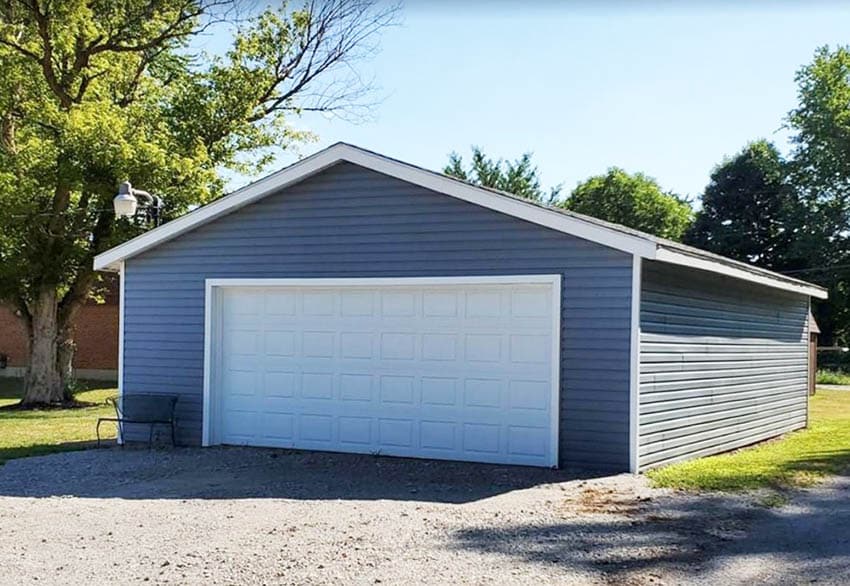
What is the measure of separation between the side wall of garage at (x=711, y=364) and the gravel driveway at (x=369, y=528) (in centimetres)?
142

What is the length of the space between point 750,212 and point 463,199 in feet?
118

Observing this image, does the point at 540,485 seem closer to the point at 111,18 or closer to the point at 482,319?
the point at 482,319

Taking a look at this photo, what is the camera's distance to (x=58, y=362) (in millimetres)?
20703

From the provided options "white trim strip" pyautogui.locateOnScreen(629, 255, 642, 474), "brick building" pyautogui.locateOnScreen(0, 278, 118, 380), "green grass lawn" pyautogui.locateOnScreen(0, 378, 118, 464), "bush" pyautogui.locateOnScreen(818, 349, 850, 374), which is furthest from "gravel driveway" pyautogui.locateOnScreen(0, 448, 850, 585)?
"bush" pyautogui.locateOnScreen(818, 349, 850, 374)

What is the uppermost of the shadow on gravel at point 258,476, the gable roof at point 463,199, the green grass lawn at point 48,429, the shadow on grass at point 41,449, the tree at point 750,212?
the tree at point 750,212

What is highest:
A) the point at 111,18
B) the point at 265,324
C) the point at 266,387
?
the point at 111,18

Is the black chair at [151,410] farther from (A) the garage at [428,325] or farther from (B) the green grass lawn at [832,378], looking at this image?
(B) the green grass lawn at [832,378]

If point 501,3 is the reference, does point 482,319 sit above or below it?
below

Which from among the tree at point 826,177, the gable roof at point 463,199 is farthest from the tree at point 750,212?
the gable roof at point 463,199

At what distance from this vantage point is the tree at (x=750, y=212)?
1633 inches

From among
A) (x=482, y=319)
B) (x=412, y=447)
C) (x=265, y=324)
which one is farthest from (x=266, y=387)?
(x=482, y=319)

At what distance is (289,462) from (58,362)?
1264 cm

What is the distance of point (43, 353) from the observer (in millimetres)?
19672

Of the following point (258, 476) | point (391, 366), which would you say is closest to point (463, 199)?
point (391, 366)
